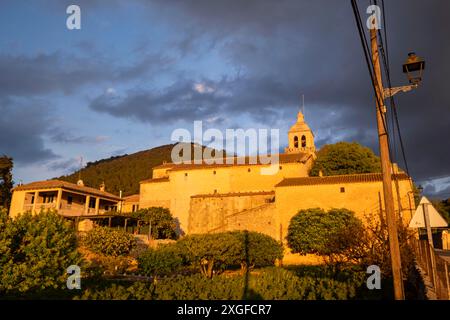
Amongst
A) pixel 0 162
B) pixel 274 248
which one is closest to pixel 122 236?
pixel 274 248

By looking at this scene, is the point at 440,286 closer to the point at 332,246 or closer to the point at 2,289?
the point at 332,246

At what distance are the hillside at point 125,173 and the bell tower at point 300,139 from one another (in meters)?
41.8

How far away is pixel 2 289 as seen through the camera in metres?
10.9

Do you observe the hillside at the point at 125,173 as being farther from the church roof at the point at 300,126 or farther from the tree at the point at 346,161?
the tree at the point at 346,161

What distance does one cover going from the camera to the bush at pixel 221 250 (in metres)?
20.3

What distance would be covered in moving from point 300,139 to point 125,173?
2186 inches

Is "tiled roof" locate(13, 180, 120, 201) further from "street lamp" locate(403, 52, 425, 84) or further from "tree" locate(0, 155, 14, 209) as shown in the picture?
"street lamp" locate(403, 52, 425, 84)

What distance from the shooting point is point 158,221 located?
4016 centimetres

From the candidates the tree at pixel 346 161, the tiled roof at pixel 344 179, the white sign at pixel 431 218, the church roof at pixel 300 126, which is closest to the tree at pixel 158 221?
the tiled roof at pixel 344 179

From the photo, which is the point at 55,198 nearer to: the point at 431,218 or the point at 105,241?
the point at 105,241

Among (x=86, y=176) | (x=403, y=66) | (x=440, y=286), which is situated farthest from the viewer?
(x=86, y=176)

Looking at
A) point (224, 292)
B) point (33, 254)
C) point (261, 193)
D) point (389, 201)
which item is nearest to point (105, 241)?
point (33, 254)

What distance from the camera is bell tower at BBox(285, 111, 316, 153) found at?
5300cm

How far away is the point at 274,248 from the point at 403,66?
785 inches
